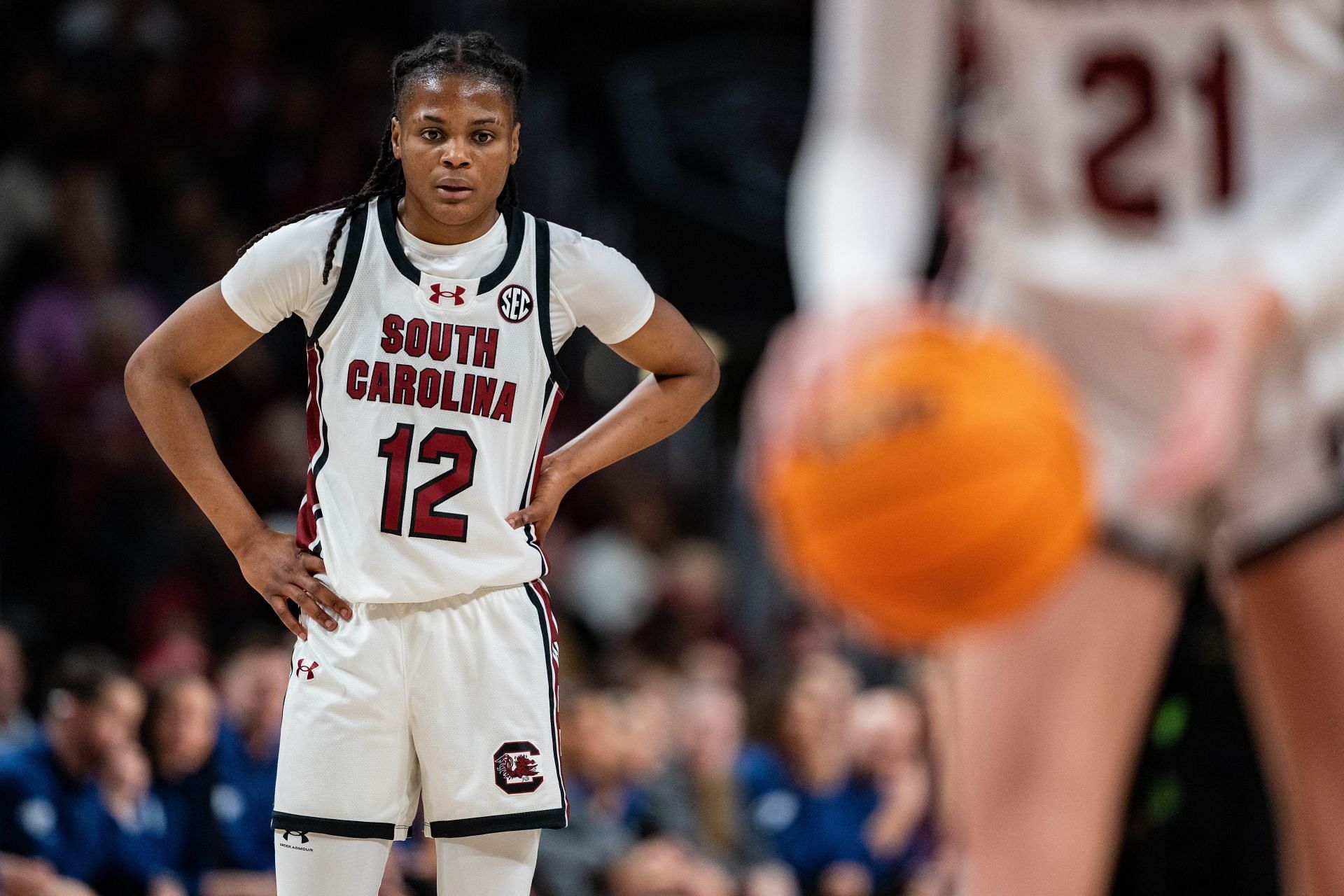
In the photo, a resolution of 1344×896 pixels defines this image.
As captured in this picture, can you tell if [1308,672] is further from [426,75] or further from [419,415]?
[426,75]

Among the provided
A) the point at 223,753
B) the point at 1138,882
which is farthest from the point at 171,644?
the point at 1138,882

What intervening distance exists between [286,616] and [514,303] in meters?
0.41

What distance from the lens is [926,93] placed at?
1.85m

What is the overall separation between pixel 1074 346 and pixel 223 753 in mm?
2785

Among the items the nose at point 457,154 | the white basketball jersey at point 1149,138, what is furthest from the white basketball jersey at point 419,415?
the white basketball jersey at point 1149,138

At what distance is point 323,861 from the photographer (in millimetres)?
1662

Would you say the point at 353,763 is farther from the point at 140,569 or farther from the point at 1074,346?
the point at 140,569

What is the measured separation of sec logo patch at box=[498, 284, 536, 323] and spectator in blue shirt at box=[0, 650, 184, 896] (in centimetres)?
297

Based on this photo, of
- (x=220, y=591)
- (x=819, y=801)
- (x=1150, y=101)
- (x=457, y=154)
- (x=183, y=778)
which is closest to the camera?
(x=457, y=154)

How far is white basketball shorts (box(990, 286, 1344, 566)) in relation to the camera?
204 centimetres

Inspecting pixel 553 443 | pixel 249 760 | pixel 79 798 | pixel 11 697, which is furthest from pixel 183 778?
pixel 553 443

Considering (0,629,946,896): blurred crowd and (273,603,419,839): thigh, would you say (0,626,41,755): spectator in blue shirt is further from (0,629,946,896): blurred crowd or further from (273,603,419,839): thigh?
(273,603,419,839): thigh

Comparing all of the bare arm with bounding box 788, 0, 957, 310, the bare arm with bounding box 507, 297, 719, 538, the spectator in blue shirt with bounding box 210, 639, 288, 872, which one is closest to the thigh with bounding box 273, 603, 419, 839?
the bare arm with bounding box 507, 297, 719, 538

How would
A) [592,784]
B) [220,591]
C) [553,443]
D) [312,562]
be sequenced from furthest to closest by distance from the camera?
1. [553,443]
2. [592,784]
3. [220,591]
4. [312,562]
